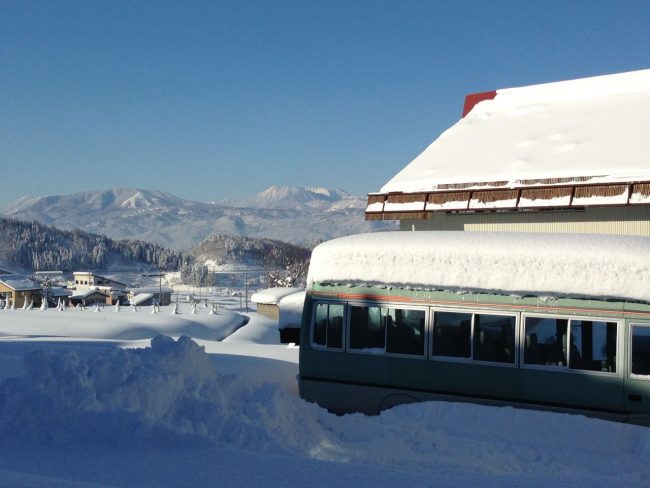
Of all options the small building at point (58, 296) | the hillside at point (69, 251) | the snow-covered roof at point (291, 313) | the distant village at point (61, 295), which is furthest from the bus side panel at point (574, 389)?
the hillside at point (69, 251)

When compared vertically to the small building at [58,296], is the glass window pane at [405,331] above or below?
above

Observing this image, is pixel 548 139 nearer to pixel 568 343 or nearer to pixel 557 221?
pixel 557 221

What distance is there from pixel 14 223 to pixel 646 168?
201608 mm

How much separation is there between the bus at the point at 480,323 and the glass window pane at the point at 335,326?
0.06 ft

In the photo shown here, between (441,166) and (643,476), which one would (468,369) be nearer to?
(643,476)

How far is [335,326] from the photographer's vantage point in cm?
959

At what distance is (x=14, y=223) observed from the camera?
184625 mm

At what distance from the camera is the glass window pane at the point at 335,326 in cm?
951

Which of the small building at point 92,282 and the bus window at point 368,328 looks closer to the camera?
the bus window at point 368,328

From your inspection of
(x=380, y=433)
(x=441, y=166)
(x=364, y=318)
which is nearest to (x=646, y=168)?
(x=441, y=166)

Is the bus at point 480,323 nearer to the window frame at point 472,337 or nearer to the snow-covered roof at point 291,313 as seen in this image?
the window frame at point 472,337

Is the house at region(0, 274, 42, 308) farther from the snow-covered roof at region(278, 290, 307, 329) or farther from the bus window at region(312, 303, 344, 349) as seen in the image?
the bus window at region(312, 303, 344, 349)

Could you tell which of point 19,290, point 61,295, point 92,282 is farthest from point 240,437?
point 92,282

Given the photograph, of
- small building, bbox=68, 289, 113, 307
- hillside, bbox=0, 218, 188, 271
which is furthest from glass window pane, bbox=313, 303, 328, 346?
hillside, bbox=0, 218, 188, 271
